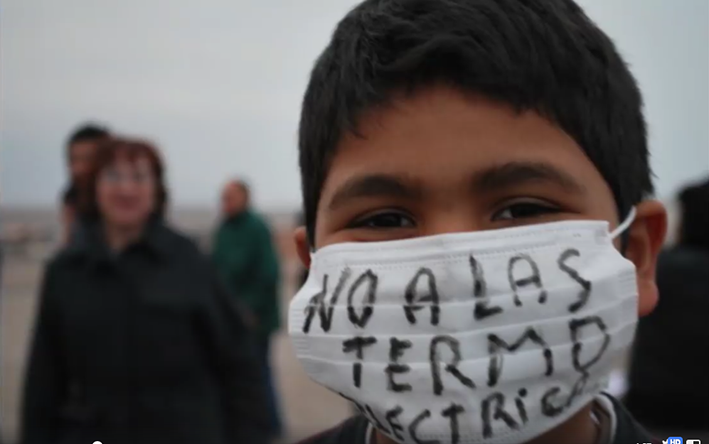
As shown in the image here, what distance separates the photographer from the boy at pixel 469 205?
5.06 ft

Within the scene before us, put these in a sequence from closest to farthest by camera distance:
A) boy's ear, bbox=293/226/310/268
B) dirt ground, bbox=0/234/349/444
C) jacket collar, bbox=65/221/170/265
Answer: boy's ear, bbox=293/226/310/268
jacket collar, bbox=65/221/170/265
dirt ground, bbox=0/234/349/444

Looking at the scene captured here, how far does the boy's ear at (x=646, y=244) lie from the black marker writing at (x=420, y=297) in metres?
0.49

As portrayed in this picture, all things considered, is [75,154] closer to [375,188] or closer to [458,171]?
[375,188]

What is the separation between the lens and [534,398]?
1.56 m

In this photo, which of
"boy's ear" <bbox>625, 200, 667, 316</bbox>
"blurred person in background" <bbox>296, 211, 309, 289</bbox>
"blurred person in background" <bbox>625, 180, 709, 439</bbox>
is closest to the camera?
"boy's ear" <bbox>625, 200, 667, 316</bbox>

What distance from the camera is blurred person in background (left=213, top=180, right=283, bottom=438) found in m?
6.24

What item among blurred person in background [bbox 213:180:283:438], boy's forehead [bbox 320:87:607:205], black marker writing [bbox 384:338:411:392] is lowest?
blurred person in background [bbox 213:180:283:438]

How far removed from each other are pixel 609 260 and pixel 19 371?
6.92 m

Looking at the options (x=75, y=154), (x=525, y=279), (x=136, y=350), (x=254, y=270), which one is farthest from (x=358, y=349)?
(x=254, y=270)

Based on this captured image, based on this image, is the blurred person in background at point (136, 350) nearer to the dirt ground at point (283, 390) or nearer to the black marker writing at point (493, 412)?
the dirt ground at point (283, 390)

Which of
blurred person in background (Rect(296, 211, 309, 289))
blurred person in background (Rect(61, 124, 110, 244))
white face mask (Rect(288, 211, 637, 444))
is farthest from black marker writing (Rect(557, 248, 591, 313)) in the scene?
blurred person in background (Rect(61, 124, 110, 244))

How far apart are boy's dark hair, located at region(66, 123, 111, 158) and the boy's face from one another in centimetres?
331

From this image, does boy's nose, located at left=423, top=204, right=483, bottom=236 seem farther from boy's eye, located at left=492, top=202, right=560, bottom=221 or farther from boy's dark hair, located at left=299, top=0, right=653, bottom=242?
boy's dark hair, located at left=299, top=0, right=653, bottom=242

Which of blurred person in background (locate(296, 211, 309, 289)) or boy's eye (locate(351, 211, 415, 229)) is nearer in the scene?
boy's eye (locate(351, 211, 415, 229))
